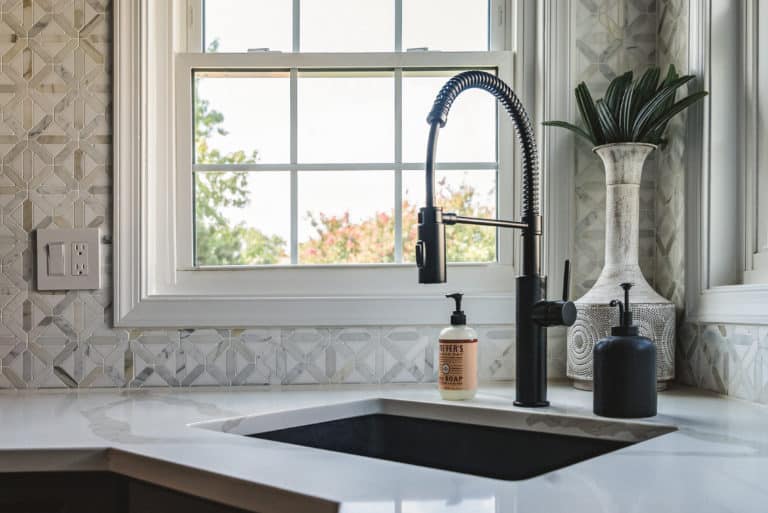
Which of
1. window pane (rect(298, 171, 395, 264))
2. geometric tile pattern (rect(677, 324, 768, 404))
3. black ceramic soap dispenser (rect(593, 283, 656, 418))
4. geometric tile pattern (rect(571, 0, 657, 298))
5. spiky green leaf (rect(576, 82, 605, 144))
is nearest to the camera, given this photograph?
black ceramic soap dispenser (rect(593, 283, 656, 418))

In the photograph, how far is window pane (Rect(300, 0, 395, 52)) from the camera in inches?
70.0

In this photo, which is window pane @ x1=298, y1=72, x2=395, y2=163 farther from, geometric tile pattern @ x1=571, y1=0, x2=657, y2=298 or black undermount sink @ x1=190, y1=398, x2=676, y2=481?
black undermount sink @ x1=190, y1=398, x2=676, y2=481

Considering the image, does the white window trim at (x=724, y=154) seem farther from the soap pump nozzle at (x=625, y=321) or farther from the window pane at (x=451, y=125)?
the window pane at (x=451, y=125)

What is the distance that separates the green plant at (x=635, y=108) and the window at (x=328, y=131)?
0.28 metres

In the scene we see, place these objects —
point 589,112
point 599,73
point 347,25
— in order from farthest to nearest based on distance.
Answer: point 347,25, point 599,73, point 589,112

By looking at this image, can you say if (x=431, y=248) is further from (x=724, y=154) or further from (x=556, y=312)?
(x=724, y=154)

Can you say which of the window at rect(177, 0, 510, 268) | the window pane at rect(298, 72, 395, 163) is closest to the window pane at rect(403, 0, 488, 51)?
the window at rect(177, 0, 510, 268)

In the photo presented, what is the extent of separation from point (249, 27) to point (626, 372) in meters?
1.14

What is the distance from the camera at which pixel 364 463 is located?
0.86 meters

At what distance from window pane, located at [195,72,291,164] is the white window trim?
870 mm

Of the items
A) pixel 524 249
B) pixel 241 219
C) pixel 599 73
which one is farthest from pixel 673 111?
pixel 241 219

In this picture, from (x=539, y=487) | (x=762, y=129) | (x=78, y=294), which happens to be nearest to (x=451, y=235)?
(x=762, y=129)

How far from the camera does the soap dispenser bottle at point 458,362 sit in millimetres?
1375

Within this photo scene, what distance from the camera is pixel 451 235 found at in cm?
176
